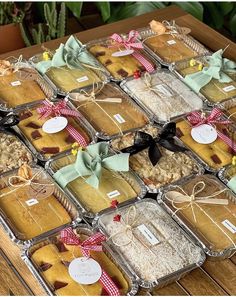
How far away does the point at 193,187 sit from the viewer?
1.84 meters

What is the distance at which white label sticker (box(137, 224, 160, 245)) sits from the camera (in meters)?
1.67

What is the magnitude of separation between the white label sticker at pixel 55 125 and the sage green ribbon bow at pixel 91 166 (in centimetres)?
16

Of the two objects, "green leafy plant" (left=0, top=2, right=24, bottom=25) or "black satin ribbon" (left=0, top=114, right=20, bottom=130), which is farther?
"green leafy plant" (left=0, top=2, right=24, bottom=25)

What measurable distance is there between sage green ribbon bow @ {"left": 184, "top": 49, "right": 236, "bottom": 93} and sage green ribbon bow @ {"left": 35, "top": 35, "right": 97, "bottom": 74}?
35 centimetres

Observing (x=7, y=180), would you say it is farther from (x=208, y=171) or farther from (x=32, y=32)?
(x=32, y=32)

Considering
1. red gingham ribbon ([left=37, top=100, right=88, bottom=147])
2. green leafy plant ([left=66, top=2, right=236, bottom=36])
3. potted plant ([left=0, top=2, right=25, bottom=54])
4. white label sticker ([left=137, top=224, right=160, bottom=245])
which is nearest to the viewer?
white label sticker ([left=137, top=224, right=160, bottom=245])

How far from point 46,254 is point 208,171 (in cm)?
56

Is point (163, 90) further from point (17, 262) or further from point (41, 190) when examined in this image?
point (17, 262)

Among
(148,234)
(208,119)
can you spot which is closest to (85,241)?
(148,234)

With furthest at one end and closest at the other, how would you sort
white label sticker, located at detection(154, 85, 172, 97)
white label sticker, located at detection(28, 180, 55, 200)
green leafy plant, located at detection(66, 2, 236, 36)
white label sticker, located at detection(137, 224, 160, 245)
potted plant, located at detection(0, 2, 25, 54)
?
green leafy plant, located at detection(66, 2, 236, 36), potted plant, located at detection(0, 2, 25, 54), white label sticker, located at detection(154, 85, 172, 97), white label sticker, located at detection(28, 180, 55, 200), white label sticker, located at detection(137, 224, 160, 245)

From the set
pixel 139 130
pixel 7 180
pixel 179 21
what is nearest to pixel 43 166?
pixel 7 180

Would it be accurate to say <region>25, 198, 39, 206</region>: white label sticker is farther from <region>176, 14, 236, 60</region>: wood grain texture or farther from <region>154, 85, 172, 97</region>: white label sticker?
<region>176, 14, 236, 60</region>: wood grain texture

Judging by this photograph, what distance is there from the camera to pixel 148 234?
66.5 inches

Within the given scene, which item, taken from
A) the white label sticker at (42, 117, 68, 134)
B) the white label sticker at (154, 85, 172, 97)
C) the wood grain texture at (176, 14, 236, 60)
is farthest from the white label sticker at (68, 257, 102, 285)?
the wood grain texture at (176, 14, 236, 60)
